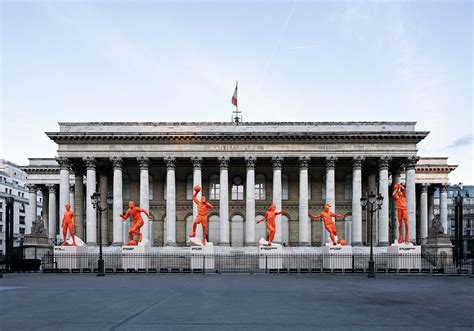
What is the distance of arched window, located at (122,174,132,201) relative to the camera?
151 ft

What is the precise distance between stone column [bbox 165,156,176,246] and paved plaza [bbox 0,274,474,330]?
73.3ft

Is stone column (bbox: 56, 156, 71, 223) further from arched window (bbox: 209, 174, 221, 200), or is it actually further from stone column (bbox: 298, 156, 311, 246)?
stone column (bbox: 298, 156, 311, 246)

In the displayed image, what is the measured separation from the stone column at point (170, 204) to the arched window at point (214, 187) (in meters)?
5.32

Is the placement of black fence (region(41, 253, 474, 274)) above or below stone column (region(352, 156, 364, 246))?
below

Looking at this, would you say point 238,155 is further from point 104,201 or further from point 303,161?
point 104,201

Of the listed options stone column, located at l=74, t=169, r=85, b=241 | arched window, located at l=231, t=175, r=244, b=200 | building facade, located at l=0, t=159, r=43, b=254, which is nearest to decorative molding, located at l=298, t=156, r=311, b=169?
arched window, located at l=231, t=175, r=244, b=200

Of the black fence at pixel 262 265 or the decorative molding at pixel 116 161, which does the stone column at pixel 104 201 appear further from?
the black fence at pixel 262 265

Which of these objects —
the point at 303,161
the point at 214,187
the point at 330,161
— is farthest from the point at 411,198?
the point at 214,187

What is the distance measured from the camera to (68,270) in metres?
28.4

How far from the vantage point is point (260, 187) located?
4597cm

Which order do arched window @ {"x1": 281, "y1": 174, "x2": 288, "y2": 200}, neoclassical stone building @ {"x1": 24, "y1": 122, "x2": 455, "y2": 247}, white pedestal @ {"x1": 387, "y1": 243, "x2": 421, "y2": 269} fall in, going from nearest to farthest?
white pedestal @ {"x1": 387, "y1": 243, "x2": 421, "y2": 269}, neoclassical stone building @ {"x1": 24, "y1": 122, "x2": 455, "y2": 247}, arched window @ {"x1": 281, "y1": 174, "x2": 288, "y2": 200}

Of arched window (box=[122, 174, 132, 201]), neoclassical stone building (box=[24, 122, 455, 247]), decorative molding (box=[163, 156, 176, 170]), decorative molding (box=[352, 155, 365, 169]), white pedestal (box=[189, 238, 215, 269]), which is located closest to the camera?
white pedestal (box=[189, 238, 215, 269])

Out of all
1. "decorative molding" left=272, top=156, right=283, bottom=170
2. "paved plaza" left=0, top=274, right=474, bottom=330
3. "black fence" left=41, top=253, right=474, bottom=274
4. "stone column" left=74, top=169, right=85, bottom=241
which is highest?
"decorative molding" left=272, top=156, right=283, bottom=170

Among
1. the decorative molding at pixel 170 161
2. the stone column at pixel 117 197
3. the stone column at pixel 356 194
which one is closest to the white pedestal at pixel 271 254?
the stone column at pixel 356 194
